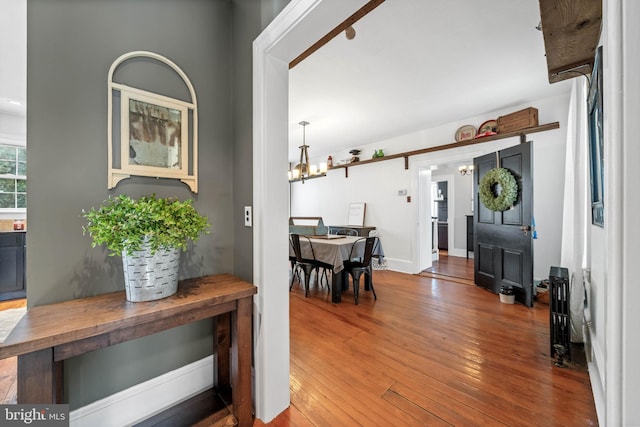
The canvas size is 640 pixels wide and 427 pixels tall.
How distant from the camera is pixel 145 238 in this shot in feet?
3.65

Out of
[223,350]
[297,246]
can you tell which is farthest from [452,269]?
[223,350]

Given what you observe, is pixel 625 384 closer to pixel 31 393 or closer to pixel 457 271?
pixel 31 393

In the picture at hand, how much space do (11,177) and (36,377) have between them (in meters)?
4.65

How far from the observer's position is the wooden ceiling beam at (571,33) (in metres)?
1.12

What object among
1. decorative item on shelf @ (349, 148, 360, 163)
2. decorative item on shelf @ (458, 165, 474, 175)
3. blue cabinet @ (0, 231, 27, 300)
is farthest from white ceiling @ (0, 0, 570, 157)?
decorative item on shelf @ (458, 165, 474, 175)

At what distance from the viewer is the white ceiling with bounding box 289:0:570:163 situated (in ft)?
6.50

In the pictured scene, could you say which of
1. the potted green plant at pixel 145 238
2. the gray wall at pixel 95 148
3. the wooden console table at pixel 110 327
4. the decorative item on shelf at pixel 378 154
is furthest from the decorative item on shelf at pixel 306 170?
the potted green plant at pixel 145 238

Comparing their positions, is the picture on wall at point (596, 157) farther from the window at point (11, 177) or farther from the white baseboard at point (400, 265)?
the window at point (11, 177)

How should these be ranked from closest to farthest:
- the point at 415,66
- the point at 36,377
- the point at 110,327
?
the point at 36,377 < the point at 110,327 < the point at 415,66

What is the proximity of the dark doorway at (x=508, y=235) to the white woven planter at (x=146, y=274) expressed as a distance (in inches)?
Result: 150

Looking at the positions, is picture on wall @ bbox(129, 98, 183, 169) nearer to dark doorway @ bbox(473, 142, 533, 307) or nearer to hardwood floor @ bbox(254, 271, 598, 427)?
hardwood floor @ bbox(254, 271, 598, 427)

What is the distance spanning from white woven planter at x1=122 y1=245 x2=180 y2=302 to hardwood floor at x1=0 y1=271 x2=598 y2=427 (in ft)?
3.14

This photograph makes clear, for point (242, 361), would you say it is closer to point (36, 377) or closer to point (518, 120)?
point (36, 377)

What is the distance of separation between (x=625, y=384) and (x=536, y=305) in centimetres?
334
